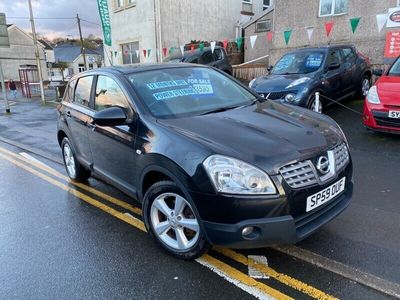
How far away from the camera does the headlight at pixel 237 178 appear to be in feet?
8.27

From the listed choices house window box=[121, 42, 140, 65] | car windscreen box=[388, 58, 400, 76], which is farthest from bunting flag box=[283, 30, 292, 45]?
house window box=[121, 42, 140, 65]

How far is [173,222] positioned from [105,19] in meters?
20.8

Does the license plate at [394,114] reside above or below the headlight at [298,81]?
below

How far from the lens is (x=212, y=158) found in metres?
2.59

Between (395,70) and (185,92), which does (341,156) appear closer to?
(185,92)

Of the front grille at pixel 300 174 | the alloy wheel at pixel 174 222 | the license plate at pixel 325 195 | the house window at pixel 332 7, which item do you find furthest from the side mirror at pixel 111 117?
the house window at pixel 332 7

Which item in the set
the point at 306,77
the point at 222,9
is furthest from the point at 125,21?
the point at 306,77

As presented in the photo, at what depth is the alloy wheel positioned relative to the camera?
2.95 metres

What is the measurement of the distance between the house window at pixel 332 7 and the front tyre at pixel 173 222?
11.6 m

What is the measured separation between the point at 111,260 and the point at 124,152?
104 cm

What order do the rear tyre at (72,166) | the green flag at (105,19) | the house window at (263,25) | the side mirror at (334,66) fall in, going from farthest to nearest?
the green flag at (105,19)
the house window at (263,25)
the side mirror at (334,66)
the rear tyre at (72,166)

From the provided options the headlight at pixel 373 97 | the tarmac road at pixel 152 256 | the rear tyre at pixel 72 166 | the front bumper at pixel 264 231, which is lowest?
the tarmac road at pixel 152 256

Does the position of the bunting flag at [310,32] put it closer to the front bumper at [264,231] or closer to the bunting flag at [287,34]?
the bunting flag at [287,34]

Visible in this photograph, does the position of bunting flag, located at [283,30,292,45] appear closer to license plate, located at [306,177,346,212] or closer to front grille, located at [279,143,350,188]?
license plate, located at [306,177,346,212]
